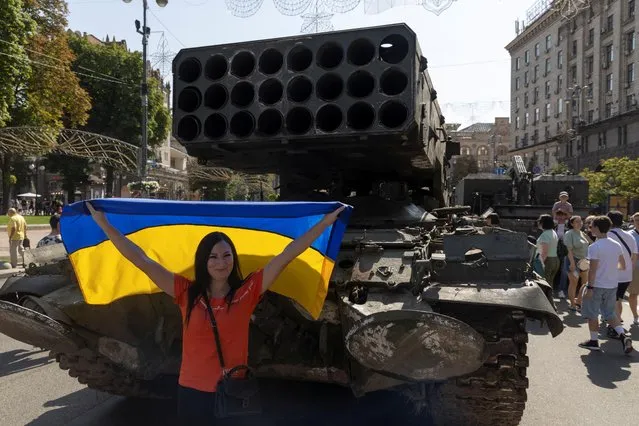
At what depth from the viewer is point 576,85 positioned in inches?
1821

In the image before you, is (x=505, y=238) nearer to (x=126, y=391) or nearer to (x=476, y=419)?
(x=476, y=419)

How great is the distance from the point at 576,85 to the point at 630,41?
18.4ft

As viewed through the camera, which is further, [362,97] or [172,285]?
[362,97]

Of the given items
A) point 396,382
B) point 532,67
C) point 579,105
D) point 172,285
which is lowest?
point 396,382

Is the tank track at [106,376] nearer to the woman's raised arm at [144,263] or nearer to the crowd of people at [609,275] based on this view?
the woman's raised arm at [144,263]

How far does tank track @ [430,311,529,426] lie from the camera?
3371 mm

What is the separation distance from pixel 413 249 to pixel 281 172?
81.4 inches

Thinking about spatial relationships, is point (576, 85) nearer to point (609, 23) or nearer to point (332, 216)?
point (609, 23)

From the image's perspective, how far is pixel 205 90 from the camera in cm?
480

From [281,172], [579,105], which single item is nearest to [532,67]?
[579,105]

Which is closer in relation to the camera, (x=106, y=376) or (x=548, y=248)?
(x=106, y=376)

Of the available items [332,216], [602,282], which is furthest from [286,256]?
[602,282]

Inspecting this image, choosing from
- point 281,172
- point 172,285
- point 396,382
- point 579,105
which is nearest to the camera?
point 172,285

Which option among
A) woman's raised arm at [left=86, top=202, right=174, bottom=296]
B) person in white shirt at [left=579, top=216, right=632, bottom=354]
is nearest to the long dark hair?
woman's raised arm at [left=86, top=202, right=174, bottom=296]
